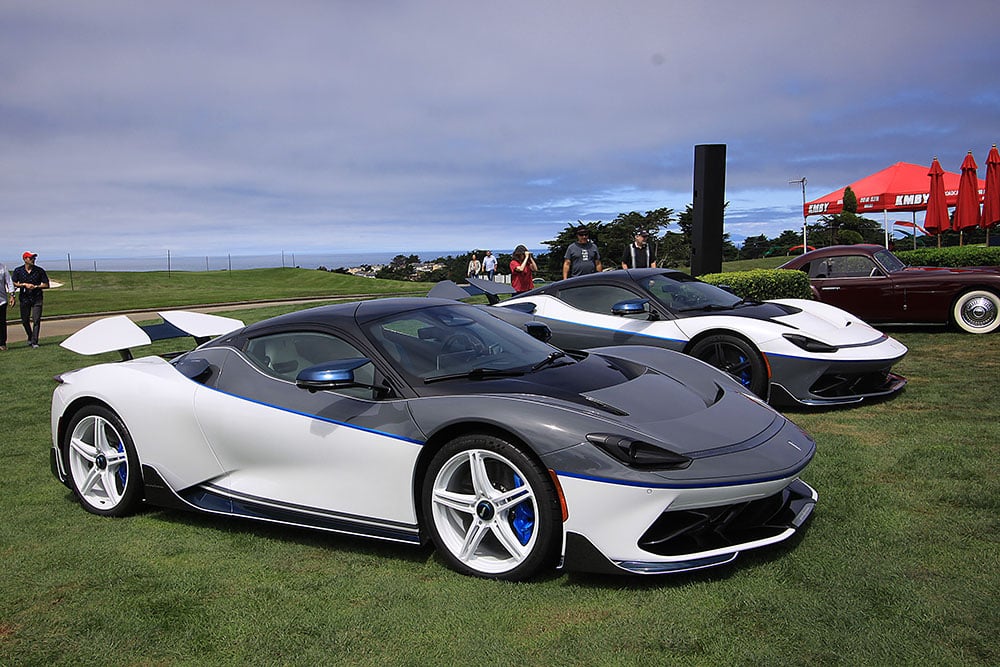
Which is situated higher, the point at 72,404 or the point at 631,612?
the point at 72,404

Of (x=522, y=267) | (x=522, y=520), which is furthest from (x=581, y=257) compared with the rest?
(x=522, y=520)

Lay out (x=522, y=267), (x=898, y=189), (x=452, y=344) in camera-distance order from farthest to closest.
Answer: (x=898, y=189) < (x=522, y=267) < (x=452, y=344)

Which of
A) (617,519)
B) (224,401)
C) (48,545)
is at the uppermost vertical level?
(224,401)

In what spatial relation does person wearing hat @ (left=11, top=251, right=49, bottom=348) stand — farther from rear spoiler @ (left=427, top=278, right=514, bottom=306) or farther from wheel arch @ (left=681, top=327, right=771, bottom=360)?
wheel arch @ (left=681, top=327, right=771, bottom=360)

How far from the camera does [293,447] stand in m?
4.16

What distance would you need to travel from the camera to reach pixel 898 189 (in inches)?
917

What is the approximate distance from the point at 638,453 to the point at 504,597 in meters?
0.84

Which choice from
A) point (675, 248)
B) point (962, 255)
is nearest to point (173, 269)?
point (675, 248)

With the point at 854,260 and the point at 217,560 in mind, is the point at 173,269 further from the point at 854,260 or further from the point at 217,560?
Result: the point at 217,560

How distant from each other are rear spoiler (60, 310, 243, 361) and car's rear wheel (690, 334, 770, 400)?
394cm

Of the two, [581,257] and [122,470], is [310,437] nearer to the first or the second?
[122,470]

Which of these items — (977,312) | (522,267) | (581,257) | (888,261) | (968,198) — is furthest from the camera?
(968,198)

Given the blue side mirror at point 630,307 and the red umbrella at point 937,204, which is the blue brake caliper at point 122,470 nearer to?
the blue side mirror at point 630,307

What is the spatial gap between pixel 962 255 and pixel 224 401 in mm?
16054
